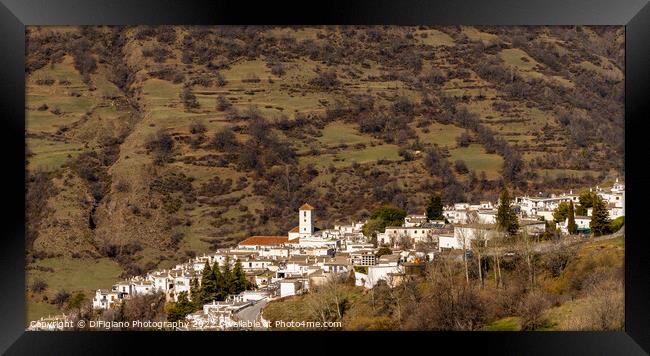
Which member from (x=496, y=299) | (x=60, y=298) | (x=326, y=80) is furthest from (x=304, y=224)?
(x=496, y=299)

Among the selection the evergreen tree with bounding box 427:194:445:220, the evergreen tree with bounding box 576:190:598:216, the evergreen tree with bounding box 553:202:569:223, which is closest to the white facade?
the evergreen tree with bounding box 553:202:569:223

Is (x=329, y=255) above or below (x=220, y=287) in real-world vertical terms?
above

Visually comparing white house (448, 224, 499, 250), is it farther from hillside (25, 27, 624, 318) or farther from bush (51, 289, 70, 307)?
bush (51, 289, 70, 307)

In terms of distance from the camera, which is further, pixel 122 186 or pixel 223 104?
pixel 223 104

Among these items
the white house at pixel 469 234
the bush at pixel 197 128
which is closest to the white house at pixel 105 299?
the white house at pixel 469 234

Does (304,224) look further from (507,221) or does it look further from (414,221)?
(507,221)

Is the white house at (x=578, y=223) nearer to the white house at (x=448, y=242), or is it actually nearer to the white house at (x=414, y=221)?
the white house at (x=448, y=242)
